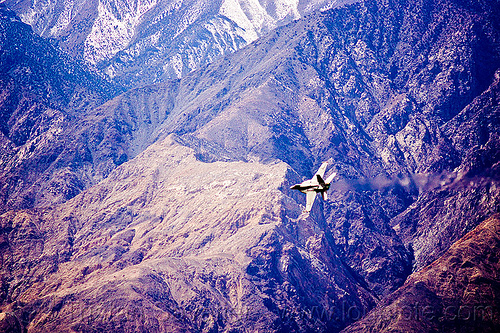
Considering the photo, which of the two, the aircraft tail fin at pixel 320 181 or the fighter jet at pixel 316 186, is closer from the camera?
the aircraft tail fin at pixel 320 181

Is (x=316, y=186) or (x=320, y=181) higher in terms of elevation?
(x=320, y=181)

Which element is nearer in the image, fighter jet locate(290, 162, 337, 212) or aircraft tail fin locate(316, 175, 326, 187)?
aircraft tail fin locate(316, 175, 326, 187)

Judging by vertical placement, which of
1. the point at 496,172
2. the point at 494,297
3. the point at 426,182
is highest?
the point at 426,182

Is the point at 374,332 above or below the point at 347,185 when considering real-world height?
below

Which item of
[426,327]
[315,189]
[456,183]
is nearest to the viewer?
[315,189]

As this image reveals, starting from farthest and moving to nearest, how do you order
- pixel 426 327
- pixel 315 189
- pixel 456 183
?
pixel 426 327 → pixel 456 183 → pixel 315 189

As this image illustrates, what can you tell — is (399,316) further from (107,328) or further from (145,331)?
(107,328)

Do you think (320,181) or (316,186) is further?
(316,186)

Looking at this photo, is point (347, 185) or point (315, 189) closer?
point (315, 189)

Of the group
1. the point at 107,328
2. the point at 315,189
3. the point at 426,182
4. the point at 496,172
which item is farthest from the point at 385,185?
the point at 107,328

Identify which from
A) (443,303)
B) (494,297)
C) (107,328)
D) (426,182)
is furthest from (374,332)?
(107,328)
